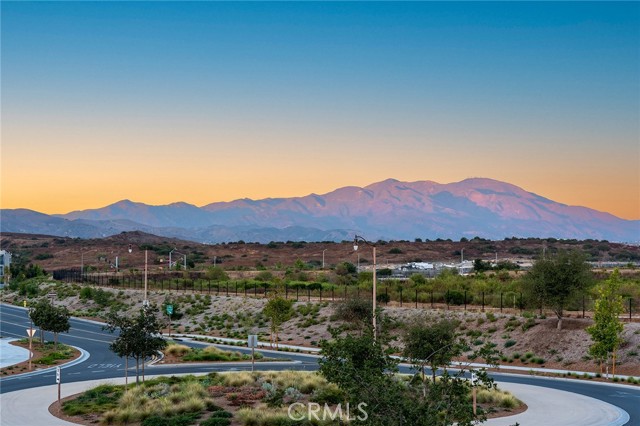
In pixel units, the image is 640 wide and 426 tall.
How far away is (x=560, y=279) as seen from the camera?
50812 mm

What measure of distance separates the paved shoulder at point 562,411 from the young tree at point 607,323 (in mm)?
6734

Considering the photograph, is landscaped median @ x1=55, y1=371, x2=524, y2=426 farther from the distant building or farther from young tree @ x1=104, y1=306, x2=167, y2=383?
the distant building

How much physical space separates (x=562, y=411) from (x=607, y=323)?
1299cm

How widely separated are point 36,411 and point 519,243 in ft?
506

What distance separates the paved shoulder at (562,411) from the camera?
29.2 m

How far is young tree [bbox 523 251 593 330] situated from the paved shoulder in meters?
15.0

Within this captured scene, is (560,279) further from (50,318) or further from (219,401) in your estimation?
(50,318)

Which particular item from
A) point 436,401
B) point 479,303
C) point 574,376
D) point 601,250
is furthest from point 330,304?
point 601,250

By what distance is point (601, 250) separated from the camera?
15800 cm

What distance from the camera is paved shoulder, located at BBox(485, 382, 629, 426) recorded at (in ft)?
95.8

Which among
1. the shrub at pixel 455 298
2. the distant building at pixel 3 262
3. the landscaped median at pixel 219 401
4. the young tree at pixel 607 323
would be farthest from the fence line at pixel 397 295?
the distant building at pixel 3 262

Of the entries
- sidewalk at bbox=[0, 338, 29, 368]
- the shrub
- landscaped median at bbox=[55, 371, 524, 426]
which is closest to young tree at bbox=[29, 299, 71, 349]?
sidewalk at bbox=[0, 338, 29, 368]

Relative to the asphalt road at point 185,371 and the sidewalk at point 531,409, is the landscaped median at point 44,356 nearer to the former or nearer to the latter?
the asphalt road at point 185,371

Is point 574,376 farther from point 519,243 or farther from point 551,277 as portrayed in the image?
point 519,243
